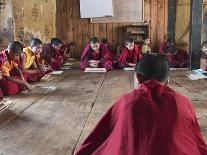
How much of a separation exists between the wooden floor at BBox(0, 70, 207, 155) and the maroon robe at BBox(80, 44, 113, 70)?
4.63 ft

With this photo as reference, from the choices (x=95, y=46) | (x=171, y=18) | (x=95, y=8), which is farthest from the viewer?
(x=95, y=8)

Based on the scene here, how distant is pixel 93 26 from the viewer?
11070mm

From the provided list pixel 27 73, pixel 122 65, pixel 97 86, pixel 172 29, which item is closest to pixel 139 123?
pixel 97 86

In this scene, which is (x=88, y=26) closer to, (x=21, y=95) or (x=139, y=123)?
(x=21, y=95)

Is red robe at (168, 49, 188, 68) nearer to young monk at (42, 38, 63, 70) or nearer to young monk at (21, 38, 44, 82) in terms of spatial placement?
young monk at (42, 38, 63, 70)

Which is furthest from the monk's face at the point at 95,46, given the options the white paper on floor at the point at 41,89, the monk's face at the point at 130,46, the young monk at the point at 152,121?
the young monk at the point at 152,121

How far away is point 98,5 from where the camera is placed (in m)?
10.9

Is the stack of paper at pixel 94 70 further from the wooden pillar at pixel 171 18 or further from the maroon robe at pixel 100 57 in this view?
the wooden pillar at pixel 171 18

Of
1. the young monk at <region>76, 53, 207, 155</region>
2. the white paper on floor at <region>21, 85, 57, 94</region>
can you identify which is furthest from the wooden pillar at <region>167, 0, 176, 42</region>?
the young monk at <region>76, 53, 207, 155</region>

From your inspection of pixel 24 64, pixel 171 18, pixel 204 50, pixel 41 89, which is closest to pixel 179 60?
pixel 204 50

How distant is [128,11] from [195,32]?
133 inches

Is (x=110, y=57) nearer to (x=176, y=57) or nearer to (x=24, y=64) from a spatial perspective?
(x=176, y=57)

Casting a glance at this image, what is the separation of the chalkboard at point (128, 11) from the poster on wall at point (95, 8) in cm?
16

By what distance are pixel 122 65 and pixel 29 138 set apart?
5307 millimetres
